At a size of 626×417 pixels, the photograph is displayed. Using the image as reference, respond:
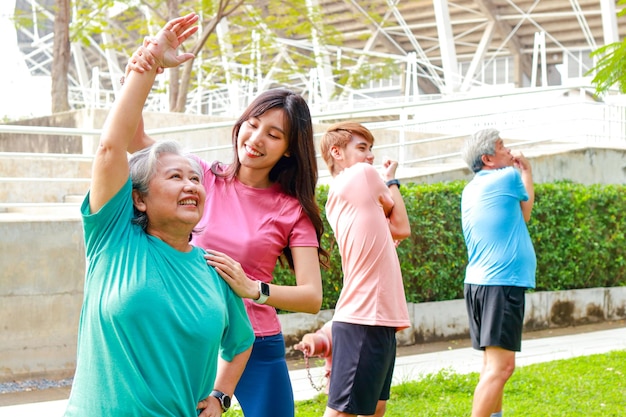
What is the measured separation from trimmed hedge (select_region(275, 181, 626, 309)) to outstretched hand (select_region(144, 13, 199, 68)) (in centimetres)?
563

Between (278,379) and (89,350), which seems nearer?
(89,350)

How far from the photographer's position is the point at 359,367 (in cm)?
418

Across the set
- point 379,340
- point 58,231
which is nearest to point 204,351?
point 379,340

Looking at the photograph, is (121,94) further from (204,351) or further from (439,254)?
(439,254)

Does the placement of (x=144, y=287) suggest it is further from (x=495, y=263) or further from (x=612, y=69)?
(x=612, y=69)

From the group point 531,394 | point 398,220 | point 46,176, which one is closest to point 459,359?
point 531,394

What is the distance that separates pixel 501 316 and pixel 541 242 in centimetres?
546

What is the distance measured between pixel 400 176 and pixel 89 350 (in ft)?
27.5

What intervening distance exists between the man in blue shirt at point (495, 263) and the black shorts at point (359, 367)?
44.7 inches

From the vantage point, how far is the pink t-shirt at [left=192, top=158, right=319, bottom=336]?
10.3 feet

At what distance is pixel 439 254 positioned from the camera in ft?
31.8

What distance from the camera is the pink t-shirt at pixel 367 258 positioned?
428 centimetres

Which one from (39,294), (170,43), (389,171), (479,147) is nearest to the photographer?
(170,43)

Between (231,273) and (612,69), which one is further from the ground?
(612,69)
